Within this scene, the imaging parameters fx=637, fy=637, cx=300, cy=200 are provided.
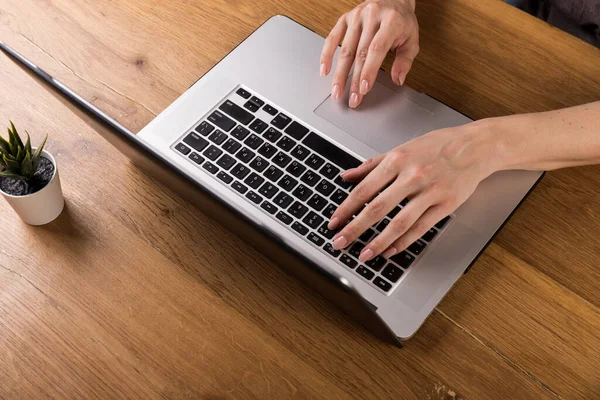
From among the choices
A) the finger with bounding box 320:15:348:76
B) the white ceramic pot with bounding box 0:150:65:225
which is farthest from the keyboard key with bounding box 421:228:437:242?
the white ceramic pot with bounding box 0:150:65:225

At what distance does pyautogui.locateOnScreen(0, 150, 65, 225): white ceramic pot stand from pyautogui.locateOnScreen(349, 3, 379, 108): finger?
466 millimetres

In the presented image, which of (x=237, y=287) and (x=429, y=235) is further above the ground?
(x=429, y=235)

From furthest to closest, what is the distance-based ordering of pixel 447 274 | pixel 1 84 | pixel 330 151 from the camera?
pixel 1 84
pixel 330 151
pixel 447 274

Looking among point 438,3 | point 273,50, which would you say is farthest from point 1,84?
point 438,3

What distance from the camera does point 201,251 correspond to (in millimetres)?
943

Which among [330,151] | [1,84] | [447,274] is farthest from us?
[1,84]

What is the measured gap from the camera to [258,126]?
995mm

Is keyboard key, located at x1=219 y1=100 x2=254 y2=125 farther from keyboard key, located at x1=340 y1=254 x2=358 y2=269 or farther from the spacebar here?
keyboard key, located at x1=340 y1=254 x2=358 y2=269

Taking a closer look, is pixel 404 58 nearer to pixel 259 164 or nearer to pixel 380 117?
pixel 380 117

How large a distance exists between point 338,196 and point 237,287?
0.20 metres

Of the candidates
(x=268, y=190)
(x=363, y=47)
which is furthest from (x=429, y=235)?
(x=363, y=47)

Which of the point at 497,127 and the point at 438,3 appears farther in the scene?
the point at 438,3

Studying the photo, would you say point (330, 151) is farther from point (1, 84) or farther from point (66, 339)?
point (1, 84)

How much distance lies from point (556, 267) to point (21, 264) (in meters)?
0.77
